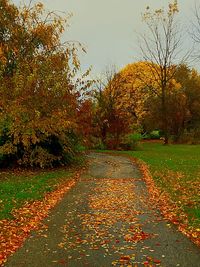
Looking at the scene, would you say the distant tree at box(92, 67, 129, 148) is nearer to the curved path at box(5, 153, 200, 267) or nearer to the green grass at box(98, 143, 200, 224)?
the green grass at box(98, 143, 200, 224)

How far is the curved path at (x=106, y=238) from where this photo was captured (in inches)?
284

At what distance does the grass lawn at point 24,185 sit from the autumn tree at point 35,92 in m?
1.27

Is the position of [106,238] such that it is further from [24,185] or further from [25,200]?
[24,185]

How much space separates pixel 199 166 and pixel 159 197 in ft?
31.6

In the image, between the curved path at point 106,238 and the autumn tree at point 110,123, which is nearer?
the curved path at point 106,238

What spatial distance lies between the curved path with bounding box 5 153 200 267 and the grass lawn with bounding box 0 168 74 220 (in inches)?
48.0

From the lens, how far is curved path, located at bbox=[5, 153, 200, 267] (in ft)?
23.7

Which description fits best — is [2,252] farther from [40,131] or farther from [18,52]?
[18,52]

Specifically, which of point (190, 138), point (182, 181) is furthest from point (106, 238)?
point (190, 138)

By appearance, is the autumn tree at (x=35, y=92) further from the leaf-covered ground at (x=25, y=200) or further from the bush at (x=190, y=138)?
the bush at (x=190, y=138)

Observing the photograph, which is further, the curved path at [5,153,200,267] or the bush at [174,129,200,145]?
the bush at [174,129,200,145]

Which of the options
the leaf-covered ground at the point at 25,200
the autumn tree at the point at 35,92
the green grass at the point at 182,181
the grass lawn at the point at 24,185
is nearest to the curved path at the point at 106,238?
the leaf-covered ground at the point at 25,200

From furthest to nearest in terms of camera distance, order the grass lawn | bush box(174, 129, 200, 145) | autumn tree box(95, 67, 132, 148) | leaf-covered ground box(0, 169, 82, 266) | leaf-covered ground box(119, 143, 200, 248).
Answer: bush box(174, 129, 200, 145) < autumn tree box(95, 67, 132, 148) < the grass lawn < leaf-covered ground box(119, 143, 200, 248) < leaf-covered ground box(0, 169, 82, 266)

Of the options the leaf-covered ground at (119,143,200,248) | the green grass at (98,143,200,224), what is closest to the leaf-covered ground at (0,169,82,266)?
the leaf-covered ground at (119,143,200,248)
